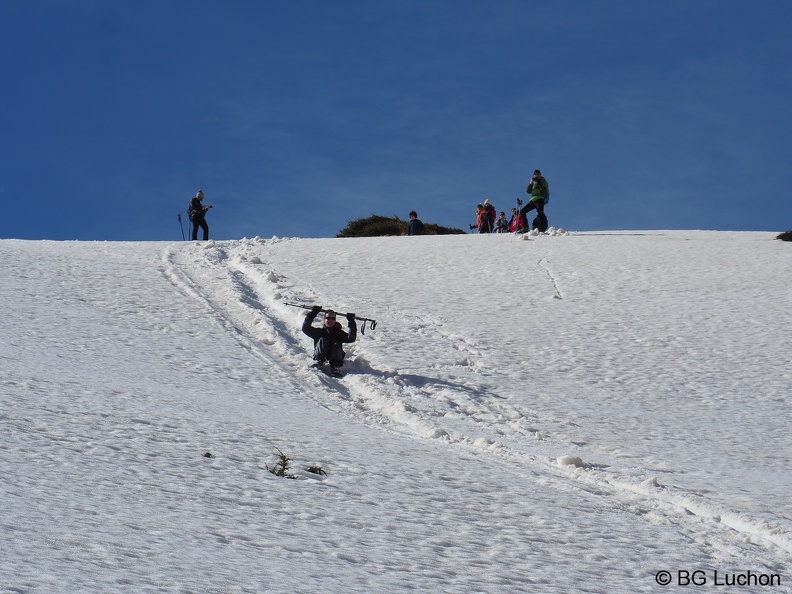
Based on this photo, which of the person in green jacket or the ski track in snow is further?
the person in green jacket

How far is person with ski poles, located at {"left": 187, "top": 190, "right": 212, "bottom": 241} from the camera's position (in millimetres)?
26688

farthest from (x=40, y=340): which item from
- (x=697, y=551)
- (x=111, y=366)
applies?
(x=697, y=551)

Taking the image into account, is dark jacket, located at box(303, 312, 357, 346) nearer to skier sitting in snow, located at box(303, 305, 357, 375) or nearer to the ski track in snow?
skier sitting in snow, located at box(303, 305, 357, 375)

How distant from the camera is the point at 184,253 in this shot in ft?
78.9

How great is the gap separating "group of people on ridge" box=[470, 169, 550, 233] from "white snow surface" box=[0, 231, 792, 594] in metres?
3.09

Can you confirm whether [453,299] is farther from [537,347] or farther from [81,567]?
[81,567]

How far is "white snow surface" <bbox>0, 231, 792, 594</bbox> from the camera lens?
5984mm

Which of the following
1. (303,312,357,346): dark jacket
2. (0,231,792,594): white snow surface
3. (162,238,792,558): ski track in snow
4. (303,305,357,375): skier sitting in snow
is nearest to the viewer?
(0,231,792,594): white snow surface

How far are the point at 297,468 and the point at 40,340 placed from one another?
6.51 meters

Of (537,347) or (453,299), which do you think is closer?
(537,347)

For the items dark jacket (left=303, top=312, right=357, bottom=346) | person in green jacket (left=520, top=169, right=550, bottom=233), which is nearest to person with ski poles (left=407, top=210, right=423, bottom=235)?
person in green jacket (left=520, top=169, right=550, bottom=233)

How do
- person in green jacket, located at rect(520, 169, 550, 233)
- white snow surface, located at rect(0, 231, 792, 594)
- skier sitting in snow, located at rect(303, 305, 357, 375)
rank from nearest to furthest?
white snow surface, located at rect(0, 231, 792, 594), skier sitting in snow, located at rect(303, 305, 357, 375), person in green jacket, located at rect(520, 169, 550, 233)

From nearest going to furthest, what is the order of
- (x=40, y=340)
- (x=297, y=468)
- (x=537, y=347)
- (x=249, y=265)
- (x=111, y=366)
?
(x=297, y=468), (x=111, y=366), (x=40, y=340), (x=537, y=347), (x=249, y=265)

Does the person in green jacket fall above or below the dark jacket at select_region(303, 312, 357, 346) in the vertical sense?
above
